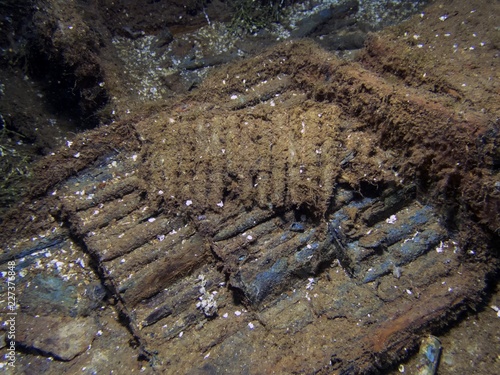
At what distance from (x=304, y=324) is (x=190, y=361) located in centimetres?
92

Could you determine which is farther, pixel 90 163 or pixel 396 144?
pixel 90 163

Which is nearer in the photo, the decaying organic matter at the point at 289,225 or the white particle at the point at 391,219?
the decaying organic matter at the point at 289,225

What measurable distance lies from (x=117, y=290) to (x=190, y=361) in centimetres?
83

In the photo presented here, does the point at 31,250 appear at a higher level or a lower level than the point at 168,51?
lower

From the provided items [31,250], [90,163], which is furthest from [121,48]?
[31,250]

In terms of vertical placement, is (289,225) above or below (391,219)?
above

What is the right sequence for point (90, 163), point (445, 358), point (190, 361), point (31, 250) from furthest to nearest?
point (90, 163) < point (31, 250) < point (445, 358) < point (190, 361)

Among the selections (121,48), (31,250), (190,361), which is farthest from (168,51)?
(190,361)

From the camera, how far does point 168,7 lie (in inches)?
217

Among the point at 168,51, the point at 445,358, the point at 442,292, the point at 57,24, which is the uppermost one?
the point at 57,24

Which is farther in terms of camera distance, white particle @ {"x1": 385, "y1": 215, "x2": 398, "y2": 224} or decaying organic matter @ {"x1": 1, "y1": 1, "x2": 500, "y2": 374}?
white particle @ {"x1": 385, "y1": 215, "x2": 398, "y2": 224}

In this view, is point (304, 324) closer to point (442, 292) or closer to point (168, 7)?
point (442, 292)

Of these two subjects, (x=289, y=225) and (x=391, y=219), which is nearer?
(x=289, y=225)

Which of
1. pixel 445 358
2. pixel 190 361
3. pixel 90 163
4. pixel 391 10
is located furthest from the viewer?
pixel 391 10
